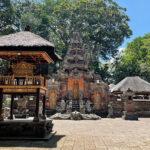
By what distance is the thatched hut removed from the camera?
128ft

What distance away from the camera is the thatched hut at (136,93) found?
39000 mm

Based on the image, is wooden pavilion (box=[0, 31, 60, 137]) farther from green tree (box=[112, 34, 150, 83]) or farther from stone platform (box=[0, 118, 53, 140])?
green tree (box=[112, 34, 150, 83])

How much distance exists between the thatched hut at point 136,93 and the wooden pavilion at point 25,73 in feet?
74.4

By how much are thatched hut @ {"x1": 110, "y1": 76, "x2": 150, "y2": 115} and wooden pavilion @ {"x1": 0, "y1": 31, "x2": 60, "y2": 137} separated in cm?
2269

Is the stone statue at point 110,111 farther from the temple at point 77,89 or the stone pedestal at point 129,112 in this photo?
the stone pedestal at point 129,112

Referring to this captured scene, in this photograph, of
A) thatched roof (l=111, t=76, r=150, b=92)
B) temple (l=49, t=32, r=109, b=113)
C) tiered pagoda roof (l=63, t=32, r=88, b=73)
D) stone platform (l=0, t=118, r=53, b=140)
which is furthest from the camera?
thatched roof (l=111, t=76, r=150, b=92)

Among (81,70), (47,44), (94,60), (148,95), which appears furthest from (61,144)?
(94,60)

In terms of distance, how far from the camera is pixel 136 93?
140ft

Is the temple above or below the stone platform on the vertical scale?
above

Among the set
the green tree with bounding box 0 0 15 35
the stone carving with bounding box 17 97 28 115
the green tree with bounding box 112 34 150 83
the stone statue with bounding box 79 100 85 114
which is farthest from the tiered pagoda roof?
the green tree with bounding box 112 34 150 83

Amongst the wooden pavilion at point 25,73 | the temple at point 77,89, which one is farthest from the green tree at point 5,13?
the wooden pavilion at point 25,73

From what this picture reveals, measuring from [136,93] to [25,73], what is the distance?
1139 inches

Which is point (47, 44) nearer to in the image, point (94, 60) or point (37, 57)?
point (37, 57)

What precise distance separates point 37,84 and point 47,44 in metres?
1.77
